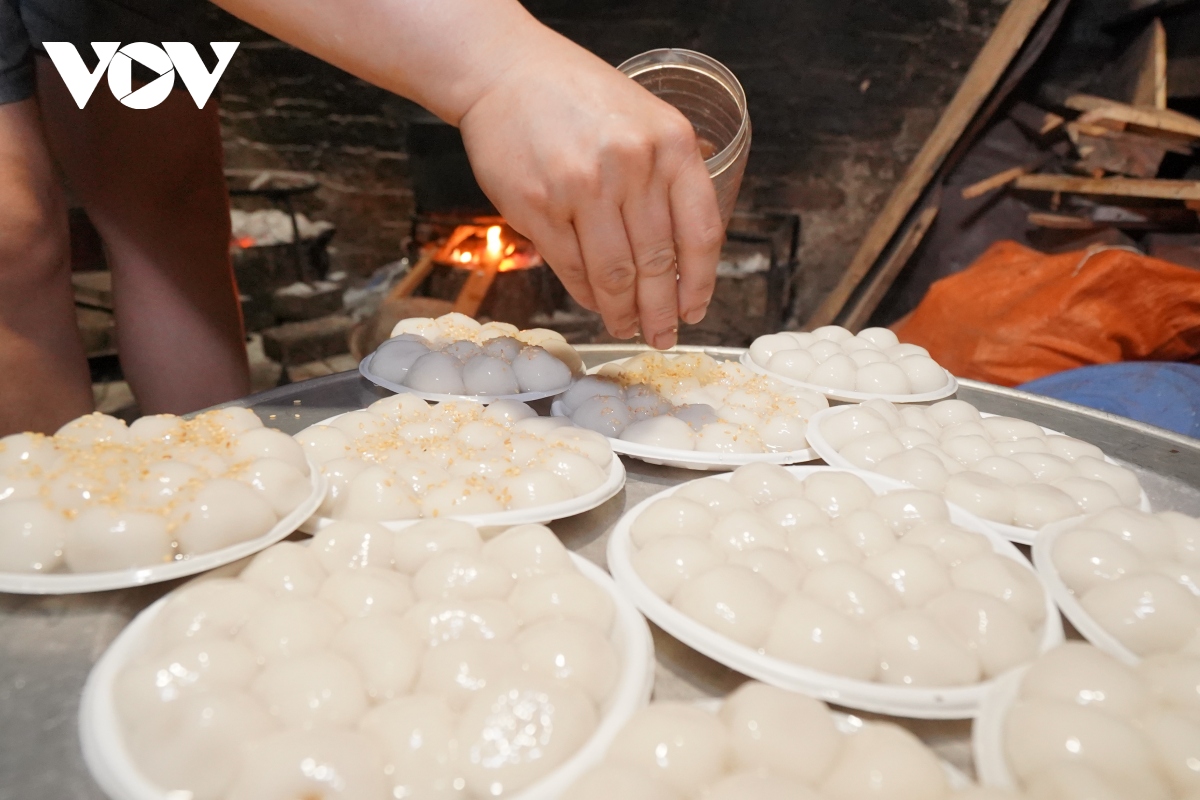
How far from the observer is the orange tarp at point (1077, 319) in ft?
6.79

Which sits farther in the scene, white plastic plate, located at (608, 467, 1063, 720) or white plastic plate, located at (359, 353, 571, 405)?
white plastic plate, located at (359, 353, 571, 405)

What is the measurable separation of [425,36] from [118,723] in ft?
2.65

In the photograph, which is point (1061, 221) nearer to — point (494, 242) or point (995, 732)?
point (494, 242)

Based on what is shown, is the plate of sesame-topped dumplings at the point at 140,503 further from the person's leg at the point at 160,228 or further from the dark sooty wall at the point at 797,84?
the dark sooty wall at the point at 797,84

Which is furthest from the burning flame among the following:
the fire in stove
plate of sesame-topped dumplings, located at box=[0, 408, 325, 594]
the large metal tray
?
plate of sesame-topped dumplings, located at box=[0, 408, 325, 594]

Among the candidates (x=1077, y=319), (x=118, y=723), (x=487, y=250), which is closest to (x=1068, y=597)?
(x=118, y=723)

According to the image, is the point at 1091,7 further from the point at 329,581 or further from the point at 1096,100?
the point at 329,581

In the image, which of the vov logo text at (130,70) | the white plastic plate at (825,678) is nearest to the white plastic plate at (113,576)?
the white plastic plate at (825,678)

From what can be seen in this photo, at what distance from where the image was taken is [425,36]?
3.01 ft

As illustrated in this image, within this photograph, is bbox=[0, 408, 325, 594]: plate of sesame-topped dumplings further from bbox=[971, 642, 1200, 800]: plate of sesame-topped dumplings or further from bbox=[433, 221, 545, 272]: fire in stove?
bbox=[433, 221, 545, 272]: fire in stove

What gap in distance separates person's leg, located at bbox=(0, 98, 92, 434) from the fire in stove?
1.95 meters

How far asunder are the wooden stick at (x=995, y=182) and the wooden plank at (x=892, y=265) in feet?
0.50

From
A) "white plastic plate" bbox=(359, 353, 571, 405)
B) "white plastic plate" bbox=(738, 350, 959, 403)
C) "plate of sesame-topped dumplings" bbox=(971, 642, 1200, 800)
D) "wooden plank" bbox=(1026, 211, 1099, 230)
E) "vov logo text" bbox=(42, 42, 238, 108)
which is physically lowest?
"white plastic plate" bbox=(738, 350, 959, 403)

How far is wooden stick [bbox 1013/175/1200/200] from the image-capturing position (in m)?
2.29
